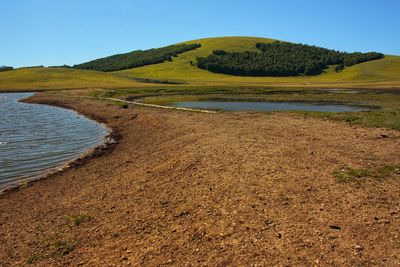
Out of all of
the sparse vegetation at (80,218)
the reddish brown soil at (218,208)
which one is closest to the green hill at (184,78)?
the reddish brown soil at (218,208)

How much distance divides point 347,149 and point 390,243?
34.7 feet

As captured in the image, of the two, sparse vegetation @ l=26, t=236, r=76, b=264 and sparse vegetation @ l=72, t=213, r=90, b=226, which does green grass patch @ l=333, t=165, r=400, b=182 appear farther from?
sparse vegetation @ l=26, t=236, r=76, b=264

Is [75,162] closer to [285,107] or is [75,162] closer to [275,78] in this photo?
[285,107]

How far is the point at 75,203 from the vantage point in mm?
14891

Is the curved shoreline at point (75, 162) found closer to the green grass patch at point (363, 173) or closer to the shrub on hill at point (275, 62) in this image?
the green grass patch at point (363, 173)

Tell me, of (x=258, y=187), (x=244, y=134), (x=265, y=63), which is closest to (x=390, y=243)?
(x=258, y=187)

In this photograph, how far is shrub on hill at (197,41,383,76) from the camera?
15388 centimetres

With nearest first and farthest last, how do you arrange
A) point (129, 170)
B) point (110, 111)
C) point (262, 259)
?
1. point (262, 259)
2. point (129, 170)
3. point (110, 111)

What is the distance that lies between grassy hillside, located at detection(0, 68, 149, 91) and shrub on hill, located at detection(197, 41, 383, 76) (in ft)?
154

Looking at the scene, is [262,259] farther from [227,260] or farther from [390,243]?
[390,243]

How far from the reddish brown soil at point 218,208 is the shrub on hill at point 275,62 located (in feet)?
441

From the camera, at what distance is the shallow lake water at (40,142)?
21141 millimetres

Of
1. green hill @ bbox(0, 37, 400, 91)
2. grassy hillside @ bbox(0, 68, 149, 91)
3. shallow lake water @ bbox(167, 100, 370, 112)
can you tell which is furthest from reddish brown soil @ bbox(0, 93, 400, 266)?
grassy hillside @ bbox(0, 68, 149, 91)

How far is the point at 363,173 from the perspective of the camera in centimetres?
1473
